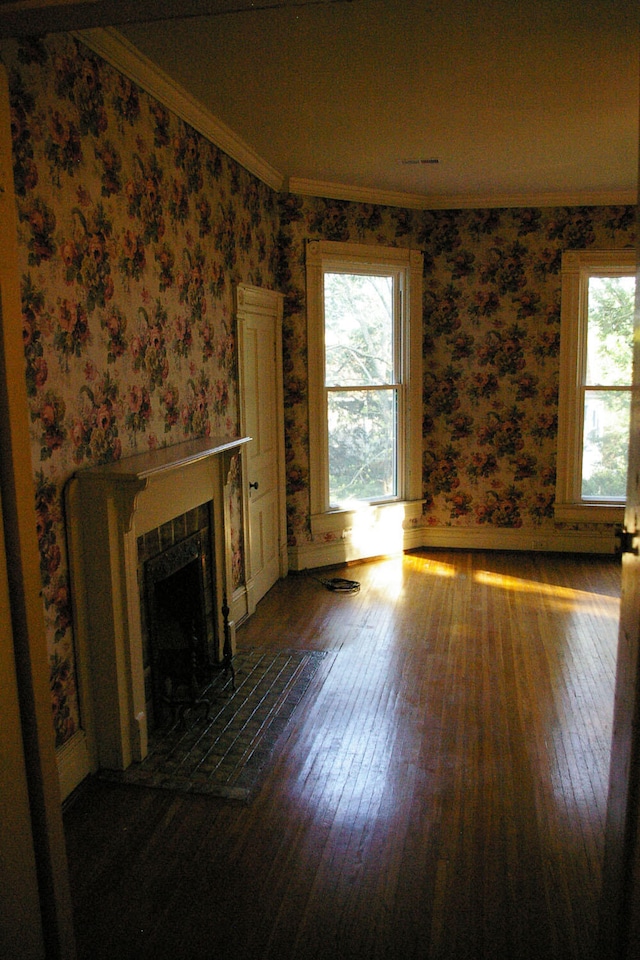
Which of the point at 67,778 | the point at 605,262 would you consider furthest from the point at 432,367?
the point at 67,778

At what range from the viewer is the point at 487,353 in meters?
5.86

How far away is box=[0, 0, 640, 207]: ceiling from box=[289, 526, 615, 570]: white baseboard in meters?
2.74

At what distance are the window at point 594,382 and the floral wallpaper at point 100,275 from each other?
311cm

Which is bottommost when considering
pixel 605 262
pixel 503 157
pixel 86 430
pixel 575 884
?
pixel 575 884

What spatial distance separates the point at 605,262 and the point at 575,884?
4.77 metres

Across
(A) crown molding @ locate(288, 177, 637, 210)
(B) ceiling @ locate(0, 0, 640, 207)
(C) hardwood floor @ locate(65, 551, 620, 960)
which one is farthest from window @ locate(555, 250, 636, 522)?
(C) hardwood floor @ locate(65, 551, 620, 960)

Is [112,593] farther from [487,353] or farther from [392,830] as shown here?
[487,353]

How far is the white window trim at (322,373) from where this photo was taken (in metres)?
5.26

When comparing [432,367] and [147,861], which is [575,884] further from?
[432,367]

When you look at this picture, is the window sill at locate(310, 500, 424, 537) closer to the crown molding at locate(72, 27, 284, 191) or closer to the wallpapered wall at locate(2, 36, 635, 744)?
the wallpapered wall at locate(2, 36, 635, 744)

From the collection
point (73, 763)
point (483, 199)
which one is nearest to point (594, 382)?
point (483, 199)

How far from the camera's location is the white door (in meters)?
4.52

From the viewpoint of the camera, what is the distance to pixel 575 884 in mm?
2176

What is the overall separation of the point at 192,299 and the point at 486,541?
11.5ft
